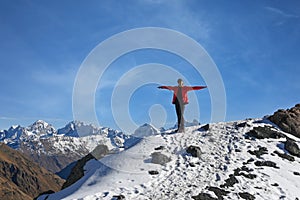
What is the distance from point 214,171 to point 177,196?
4755mm

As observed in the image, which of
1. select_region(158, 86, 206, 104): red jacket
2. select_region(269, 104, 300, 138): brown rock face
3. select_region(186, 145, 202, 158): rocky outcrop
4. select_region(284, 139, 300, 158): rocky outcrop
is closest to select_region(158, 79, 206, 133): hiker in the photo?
select_region(158, 86, 206, 104): red jacket

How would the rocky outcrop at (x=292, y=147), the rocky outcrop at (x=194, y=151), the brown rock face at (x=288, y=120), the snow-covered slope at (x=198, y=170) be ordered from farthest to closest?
1. the brown rock face at (x=288, y=120)
2. the rocky outcrop at (x=292, y=147)
3. the rocky outcrop at (x=194, y=151)
4. the snow-covered slope at (x=198, y=170)

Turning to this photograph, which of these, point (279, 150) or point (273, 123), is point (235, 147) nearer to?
point (279, 150)

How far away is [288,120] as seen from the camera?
33.8 m

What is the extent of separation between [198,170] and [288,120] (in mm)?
14030

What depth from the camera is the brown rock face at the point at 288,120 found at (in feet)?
109

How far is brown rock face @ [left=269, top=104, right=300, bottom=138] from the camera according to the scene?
33.2 m

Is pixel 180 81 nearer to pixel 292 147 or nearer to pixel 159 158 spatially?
pixel 159 158

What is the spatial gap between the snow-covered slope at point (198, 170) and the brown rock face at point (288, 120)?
1.54 m

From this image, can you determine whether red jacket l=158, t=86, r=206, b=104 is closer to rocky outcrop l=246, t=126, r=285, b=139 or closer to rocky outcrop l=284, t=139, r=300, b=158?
rocky outcrop l=246, t=126, r=285, b=139

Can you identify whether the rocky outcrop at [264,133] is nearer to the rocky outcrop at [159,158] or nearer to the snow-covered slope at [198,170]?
the snow-covered slope at [198,170]

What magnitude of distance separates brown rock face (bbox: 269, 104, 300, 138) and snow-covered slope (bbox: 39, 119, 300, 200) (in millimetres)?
1538

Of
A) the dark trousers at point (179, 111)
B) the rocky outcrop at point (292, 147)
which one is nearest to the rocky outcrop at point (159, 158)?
the dark trousers at point (179, 111)

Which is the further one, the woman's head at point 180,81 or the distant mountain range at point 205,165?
the woman's head at point 180,81
